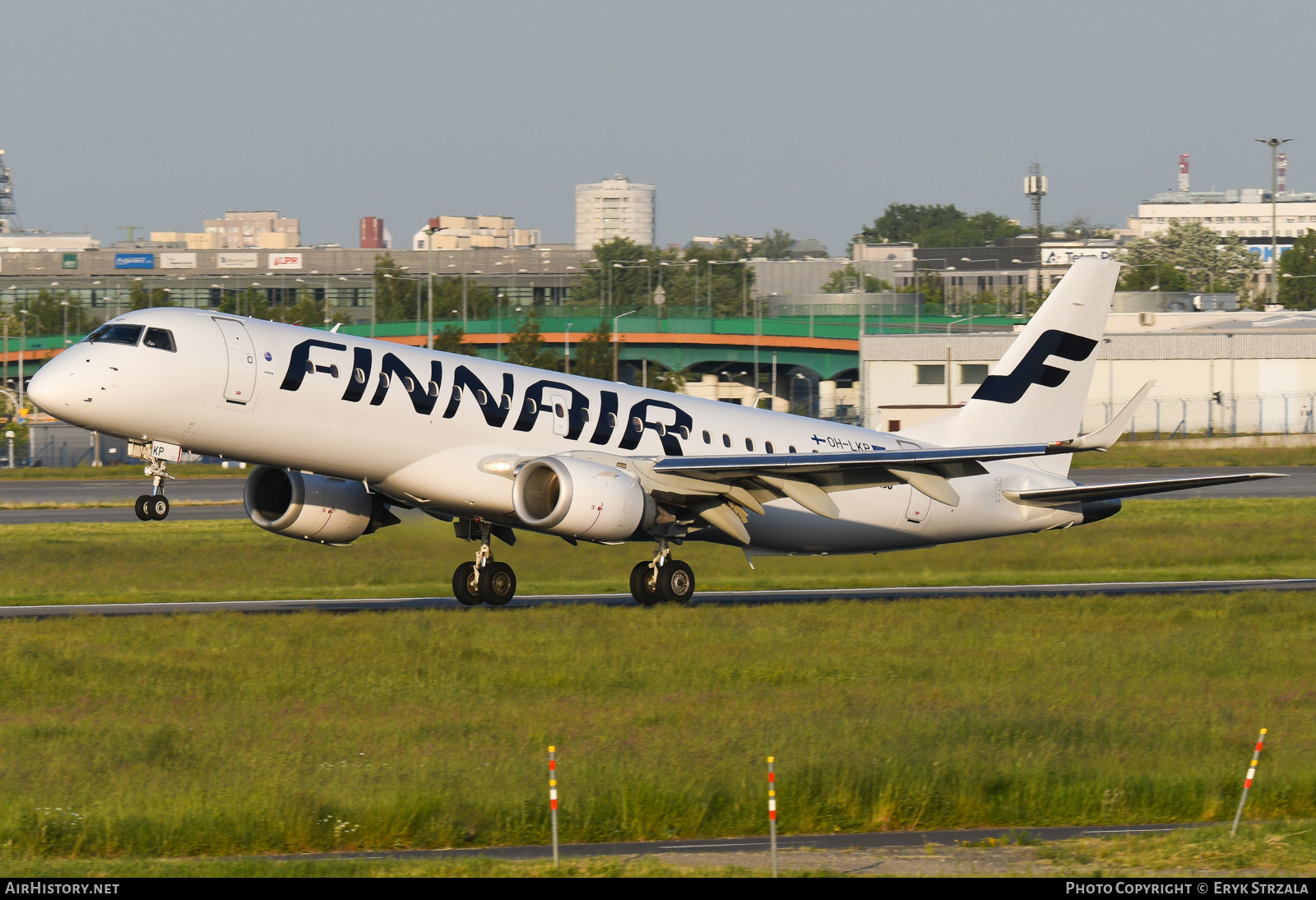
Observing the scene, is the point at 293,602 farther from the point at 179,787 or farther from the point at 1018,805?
the point at 1018,805

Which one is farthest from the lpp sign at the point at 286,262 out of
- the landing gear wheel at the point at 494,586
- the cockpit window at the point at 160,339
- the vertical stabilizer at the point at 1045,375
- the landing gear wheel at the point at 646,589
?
the cockpit window at the point at 160,339

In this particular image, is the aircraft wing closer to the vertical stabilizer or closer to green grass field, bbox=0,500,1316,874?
green grass field, bbox=0,500,1316,874

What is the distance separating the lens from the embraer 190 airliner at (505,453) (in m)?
26.1

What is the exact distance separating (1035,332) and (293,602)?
61.2 feet

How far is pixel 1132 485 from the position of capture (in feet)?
103

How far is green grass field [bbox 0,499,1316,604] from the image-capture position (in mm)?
34438

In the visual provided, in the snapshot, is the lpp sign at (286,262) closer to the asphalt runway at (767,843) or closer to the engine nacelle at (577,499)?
the engine nacelle at (577,499)

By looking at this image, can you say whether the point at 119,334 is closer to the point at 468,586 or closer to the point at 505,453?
the point at 505,453

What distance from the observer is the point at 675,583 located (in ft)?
102

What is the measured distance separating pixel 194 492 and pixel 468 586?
44676mm

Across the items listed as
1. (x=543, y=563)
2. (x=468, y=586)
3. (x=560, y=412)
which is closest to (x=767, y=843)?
(x=560, y=412)

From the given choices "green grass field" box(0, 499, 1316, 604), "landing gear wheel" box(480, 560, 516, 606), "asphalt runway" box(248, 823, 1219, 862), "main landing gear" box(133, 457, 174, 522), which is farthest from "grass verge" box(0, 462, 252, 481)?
"asphalt runway" box(248, 823, 1219, 862)

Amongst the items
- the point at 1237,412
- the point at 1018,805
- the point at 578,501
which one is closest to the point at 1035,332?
the point at 578,501

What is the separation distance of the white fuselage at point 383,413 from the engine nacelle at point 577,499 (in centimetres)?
49
